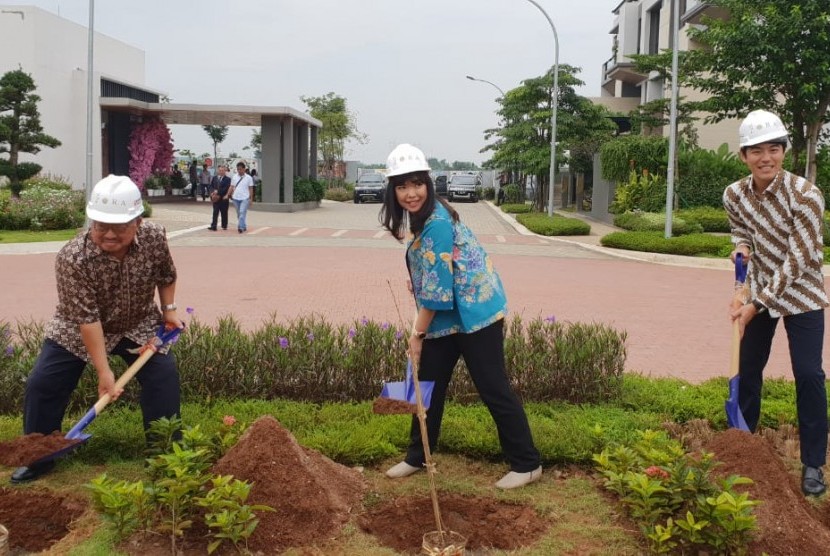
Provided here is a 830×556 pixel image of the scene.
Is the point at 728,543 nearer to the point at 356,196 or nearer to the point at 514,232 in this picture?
the point at 514,232

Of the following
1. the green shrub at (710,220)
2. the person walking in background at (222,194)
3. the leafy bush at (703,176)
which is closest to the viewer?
the person walking in background at (222,194)

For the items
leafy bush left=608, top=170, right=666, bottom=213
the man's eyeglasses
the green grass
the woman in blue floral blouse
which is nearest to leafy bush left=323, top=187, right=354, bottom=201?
leafy bush left=608, top=170, right=666, bottom=213

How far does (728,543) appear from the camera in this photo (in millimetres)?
2955

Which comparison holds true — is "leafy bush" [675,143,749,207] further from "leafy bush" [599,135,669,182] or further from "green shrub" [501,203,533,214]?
"green shrub" [501,203,533,214]

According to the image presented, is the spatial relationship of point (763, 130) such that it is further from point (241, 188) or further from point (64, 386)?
point (241, 188)

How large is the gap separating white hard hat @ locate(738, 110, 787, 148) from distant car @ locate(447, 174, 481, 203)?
41.4 m

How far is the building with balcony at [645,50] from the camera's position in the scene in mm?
30906

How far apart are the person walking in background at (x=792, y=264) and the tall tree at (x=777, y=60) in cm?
1408

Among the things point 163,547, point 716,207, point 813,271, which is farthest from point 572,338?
point 716,207

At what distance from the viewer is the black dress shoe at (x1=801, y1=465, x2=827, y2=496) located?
372 centimetres

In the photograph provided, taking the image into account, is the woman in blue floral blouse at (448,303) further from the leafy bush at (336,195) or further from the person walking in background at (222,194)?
the leafy bush at (336,195)

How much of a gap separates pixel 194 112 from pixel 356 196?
A: 12.6 metres

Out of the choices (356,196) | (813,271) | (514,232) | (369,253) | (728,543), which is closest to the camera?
(728,543)

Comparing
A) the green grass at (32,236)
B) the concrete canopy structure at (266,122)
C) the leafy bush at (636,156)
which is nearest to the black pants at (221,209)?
the green grass at (32,236)
